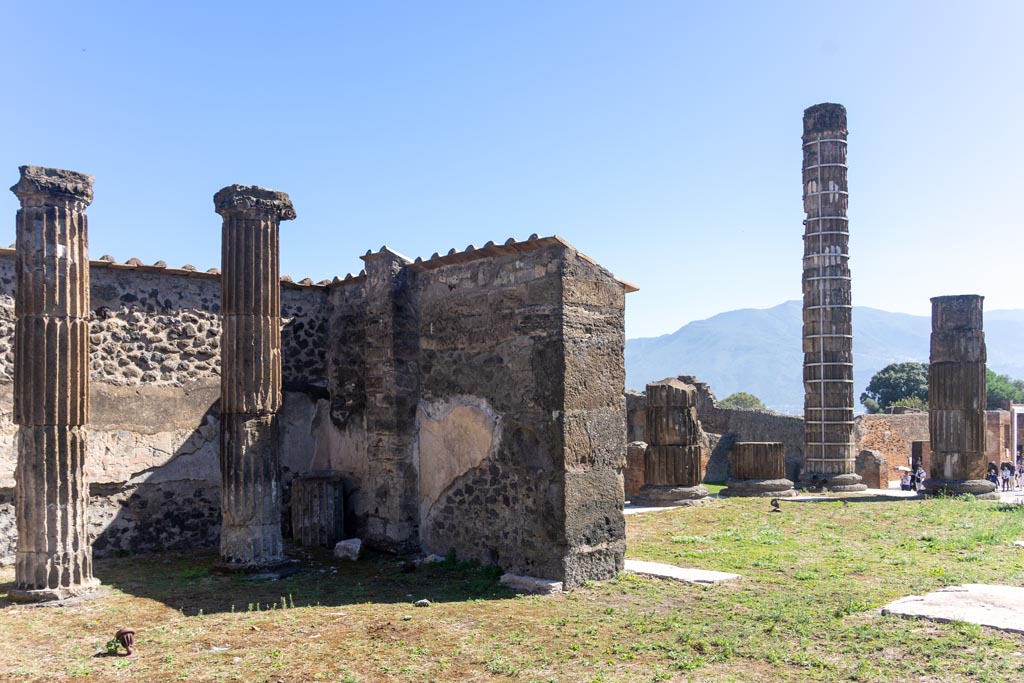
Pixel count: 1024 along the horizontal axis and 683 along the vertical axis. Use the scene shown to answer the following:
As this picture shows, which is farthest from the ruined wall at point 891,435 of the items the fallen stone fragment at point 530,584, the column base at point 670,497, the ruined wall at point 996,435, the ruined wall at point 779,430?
the fallen stone fragment at point 530,584

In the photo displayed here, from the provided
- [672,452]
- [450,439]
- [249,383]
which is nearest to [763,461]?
[672,452]

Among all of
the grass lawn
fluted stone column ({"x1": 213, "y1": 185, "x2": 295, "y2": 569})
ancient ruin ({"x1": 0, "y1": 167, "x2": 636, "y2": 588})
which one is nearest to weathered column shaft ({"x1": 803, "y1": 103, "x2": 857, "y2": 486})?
the grass lawn

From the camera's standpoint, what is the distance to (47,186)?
7.64 m

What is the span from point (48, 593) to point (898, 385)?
5549 cm

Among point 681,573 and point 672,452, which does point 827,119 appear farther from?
point 681,573

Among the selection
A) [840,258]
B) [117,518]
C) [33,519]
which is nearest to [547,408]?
[33,519]

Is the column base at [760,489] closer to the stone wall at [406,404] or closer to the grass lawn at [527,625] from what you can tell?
the grass lawn at [527,625]

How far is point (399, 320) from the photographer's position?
927 cm

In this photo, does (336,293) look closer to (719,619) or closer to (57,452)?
(57,452)

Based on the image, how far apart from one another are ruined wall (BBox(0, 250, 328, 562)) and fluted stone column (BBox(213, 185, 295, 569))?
1455 millimetres

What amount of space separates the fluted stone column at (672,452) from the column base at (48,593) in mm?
9158

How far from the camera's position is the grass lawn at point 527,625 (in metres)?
5.34

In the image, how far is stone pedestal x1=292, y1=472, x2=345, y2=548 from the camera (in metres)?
9.98

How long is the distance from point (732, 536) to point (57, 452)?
7.43 m
